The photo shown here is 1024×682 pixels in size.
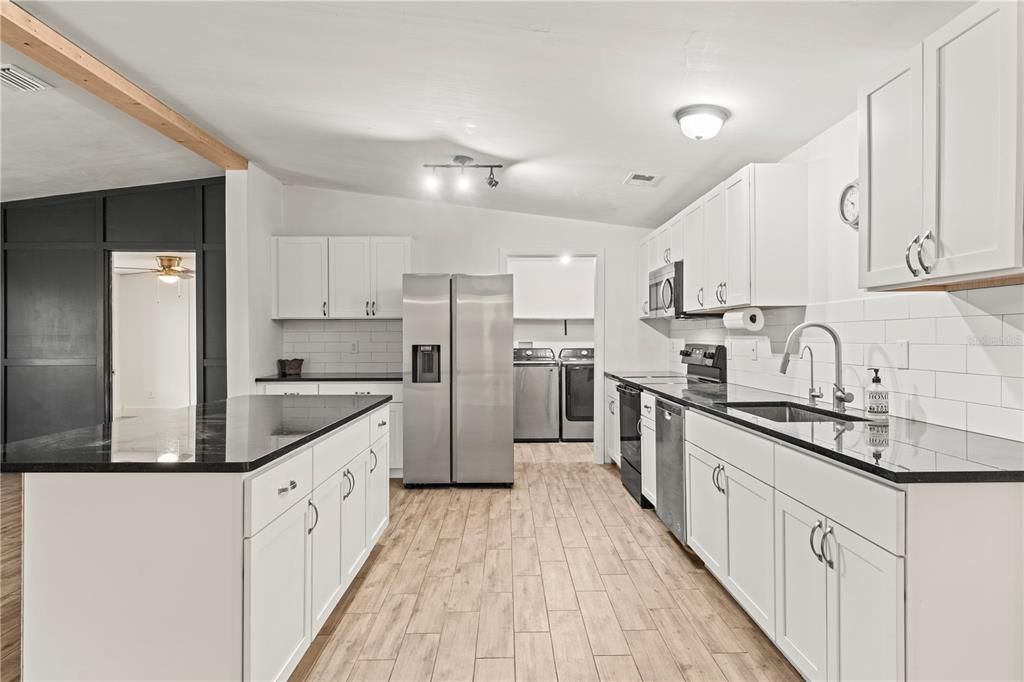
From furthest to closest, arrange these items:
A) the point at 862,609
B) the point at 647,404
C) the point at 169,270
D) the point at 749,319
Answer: the point at 169,270 → the point at 647,404 → the point at 749,319 → the point at 862,609

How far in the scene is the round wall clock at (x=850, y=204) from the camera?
2.54 m

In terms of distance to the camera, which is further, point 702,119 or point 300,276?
point 300,276

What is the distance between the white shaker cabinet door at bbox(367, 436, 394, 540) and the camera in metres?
2.88

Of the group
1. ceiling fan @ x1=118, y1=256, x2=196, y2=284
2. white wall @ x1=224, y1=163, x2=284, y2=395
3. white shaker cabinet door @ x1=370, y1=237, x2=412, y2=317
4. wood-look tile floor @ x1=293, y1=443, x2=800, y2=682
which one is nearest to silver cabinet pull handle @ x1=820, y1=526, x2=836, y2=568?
wood-look tile floor @ x1=293, y1=443, x2=800, y2=682

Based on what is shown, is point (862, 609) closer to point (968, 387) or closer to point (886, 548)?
point (886, 548)

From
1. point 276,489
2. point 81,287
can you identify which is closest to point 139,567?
point 276,489

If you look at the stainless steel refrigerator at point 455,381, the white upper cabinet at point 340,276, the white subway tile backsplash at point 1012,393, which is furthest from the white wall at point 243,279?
the white subway tile backsplash at point 1012,393

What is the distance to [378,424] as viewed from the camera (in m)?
3.05

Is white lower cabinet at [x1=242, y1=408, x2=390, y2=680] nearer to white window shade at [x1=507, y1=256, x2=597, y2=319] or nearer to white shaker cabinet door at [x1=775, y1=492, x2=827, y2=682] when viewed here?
white shaker cabinet door at [x1=775, y1=492, x2=827, y2=682]

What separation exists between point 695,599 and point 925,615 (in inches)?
52.2

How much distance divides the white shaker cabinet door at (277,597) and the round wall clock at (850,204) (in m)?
2.57

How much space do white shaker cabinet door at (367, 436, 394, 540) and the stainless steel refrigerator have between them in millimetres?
1292

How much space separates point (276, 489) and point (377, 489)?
Result: 1.33 m

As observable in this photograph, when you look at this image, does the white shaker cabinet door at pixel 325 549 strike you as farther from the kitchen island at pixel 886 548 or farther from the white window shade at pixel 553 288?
the white window shade at pixel 553 288
